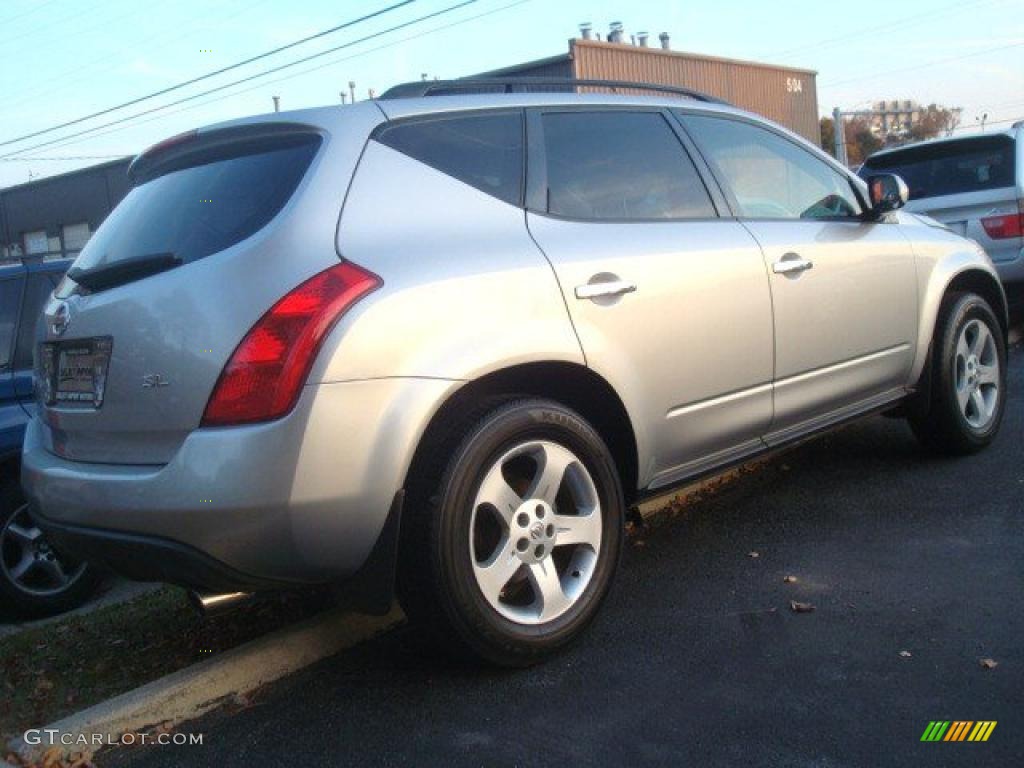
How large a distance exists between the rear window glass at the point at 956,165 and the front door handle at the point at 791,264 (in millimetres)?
4570

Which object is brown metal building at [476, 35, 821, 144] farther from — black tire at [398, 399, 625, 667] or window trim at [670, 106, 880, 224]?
black tire at [398, 399, 625, 667]

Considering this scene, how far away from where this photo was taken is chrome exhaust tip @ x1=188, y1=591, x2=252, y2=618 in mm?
3053

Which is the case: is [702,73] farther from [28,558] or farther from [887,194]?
[28,558]

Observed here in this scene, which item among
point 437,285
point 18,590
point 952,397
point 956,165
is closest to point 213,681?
point 437,285

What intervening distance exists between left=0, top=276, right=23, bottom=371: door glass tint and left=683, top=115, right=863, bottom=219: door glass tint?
325cm

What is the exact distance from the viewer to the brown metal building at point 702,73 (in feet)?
76.1

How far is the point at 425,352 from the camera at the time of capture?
9.82 ft

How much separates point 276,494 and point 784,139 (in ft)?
10.2

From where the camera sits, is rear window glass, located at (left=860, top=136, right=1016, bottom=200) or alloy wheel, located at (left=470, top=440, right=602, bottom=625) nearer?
alloy wheel, located at (left=470, top=440, right=602, bottom=625)

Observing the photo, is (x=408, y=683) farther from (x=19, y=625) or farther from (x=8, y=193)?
(x=8, y=193)

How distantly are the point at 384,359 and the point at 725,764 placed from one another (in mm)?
1378

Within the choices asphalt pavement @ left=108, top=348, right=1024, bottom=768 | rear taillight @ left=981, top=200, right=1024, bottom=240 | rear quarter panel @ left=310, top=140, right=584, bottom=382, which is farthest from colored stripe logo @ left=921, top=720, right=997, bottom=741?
rear taillight @ left=981, top=200, right=1024, bottom=240

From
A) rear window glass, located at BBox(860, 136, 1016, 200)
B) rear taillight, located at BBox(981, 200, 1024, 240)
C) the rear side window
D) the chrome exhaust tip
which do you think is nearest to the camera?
the chrome exhaust tip

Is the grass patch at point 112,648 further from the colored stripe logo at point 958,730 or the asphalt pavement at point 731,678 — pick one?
the colored stripe logo at point 958,730
